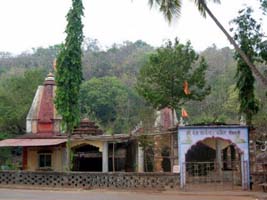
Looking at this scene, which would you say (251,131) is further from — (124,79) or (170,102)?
(124,79)

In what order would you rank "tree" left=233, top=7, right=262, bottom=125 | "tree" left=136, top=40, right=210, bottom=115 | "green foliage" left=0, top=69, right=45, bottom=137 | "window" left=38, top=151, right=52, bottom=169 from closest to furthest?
"tree" left=233, top=7, right=262, bottom=125
"tree" left=136, top=40, right=210, bottom=115
"window" left=38, top=151, right=52, bottom=169
"green foliage" left=0, top=69, right=45, bottom=137

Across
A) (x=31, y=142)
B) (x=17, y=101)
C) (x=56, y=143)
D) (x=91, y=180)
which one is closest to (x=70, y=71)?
(x=56, y=143)

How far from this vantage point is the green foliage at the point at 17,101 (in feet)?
117

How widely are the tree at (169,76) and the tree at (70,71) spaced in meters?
4.54

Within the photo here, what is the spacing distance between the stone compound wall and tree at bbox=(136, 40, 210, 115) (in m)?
6.92

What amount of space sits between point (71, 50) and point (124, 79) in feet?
117

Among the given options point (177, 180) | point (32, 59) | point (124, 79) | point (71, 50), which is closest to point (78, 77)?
point (71, 50)

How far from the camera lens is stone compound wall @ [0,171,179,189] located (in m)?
20.8

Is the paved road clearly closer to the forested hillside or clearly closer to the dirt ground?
the dirt ground

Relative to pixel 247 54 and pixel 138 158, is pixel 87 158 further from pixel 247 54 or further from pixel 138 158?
pixel 247 54

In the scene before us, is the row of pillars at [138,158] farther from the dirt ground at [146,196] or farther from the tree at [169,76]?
the dirt ground at [146,196]

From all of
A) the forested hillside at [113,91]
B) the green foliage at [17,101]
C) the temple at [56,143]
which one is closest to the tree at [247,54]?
the forested hillside at [113,91]

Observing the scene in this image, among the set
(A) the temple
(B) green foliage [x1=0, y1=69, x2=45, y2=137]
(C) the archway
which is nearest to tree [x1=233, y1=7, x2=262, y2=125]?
(A) the temple

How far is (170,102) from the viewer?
89.0 feet
